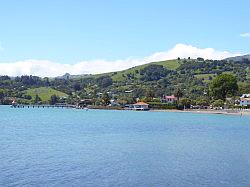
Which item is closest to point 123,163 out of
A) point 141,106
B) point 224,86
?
point 224,86

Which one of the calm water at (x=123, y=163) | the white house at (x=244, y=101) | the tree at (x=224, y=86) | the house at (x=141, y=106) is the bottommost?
the calm water at (x=123, y=163)

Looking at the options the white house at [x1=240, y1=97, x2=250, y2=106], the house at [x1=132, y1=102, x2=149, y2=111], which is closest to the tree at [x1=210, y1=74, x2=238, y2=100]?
the white house at [x1=240, y1=97, x2=250, y2=106]

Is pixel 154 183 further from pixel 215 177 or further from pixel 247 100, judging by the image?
pixel 247 100

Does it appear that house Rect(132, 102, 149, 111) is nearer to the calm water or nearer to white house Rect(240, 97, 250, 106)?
white house Rect(240, 97, 250, 106)

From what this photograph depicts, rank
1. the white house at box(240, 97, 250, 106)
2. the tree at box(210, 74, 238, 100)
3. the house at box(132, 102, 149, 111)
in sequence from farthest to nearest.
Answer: the house at box(132, 102, 149, 111) < the white house at box(240, 97, 250, 106) < the tree at box(210, 74, 238, 100)

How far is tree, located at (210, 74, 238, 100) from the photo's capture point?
17550 centimetres

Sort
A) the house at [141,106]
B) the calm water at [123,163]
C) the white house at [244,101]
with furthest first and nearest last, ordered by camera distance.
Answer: the house at [141,106] → the white house at [244,101] → the calm water at [123,163]

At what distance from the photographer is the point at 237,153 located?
46031 millimetres

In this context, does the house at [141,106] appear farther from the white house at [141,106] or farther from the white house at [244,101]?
the white house at [244,101]

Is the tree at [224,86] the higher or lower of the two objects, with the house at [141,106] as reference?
higher

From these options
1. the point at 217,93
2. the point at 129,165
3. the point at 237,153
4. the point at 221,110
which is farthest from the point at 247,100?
the point at 129,165

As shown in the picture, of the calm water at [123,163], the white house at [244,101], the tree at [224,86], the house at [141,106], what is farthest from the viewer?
the house at [141,106]

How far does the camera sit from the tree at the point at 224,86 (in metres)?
176

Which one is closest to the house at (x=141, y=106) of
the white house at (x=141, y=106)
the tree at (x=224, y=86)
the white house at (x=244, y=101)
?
the white house at (x=141, y=106)
